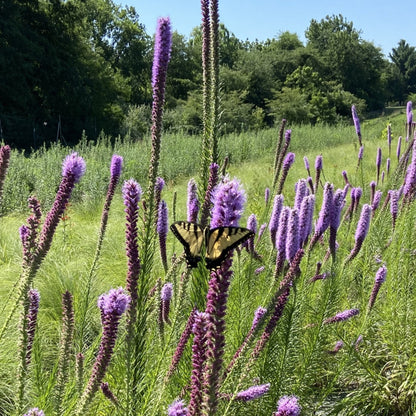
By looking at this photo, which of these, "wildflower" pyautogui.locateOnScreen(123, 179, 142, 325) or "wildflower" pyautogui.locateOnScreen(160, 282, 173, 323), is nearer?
"wildflower" pyautogui.locateOnScreen(123, 179, 142, 325)

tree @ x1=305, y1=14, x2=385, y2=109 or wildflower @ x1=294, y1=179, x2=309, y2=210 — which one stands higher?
tree @ x1=305, y1=14, x2=385, y2=109

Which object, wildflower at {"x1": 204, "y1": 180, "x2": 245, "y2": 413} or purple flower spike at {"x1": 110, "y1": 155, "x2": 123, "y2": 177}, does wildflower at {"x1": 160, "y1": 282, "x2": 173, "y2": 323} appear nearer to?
purple flower spike at {"x1": 110, "y1": 155, "x2": 123, "y2": 177}

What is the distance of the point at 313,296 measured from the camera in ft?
9.48

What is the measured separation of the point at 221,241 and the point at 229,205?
0.07 m

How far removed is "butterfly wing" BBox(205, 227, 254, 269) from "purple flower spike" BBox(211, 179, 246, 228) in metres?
0.02

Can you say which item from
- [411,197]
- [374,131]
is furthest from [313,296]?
[374,131]

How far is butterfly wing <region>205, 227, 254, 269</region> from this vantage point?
0.76 metres

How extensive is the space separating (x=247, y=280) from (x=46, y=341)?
1763 mm

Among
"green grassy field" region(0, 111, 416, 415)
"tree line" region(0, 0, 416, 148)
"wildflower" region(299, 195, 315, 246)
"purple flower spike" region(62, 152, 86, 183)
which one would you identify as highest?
"tree line" region(0, 0, 416, 148)

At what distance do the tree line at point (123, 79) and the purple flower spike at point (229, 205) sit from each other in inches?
460

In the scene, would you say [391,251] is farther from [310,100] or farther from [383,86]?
[383,86]

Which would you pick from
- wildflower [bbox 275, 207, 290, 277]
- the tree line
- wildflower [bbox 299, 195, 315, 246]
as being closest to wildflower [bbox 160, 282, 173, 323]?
wildflower [bbox 275, 207, 290, 277]

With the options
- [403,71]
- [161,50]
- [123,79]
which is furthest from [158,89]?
[403,71]

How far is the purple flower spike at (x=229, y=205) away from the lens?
31.0 inches
